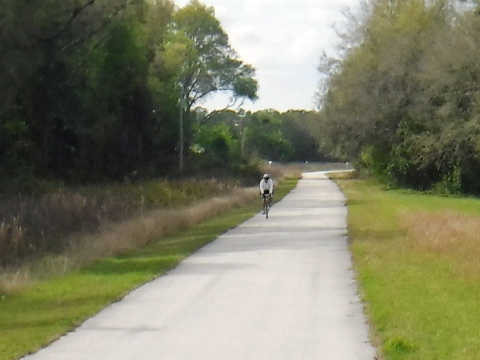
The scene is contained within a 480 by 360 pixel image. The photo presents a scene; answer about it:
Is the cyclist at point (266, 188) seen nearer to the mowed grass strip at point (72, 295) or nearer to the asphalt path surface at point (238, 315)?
the mowed grass strip at point (72, 295)

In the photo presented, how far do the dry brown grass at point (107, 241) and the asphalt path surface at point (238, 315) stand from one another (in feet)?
7.64

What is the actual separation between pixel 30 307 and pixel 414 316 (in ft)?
19.0

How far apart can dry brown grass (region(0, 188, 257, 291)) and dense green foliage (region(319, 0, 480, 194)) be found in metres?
16.1

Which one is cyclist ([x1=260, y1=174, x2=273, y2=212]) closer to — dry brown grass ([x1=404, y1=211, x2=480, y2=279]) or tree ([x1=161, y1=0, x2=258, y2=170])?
dry brown grass ([x1=404, y1=211, x2=480, y2=279])

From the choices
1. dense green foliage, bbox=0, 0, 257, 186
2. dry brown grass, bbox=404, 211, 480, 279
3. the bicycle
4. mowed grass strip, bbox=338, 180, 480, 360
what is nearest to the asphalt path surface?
mowed grass strip, bbox=338, 180, 480, 360

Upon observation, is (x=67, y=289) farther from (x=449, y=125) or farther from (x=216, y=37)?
(x=216, y=37)

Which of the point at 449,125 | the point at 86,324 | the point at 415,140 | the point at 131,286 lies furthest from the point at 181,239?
the point at 415,140

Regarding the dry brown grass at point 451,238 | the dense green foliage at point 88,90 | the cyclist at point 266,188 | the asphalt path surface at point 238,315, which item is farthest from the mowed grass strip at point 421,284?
the dense green foliage at point 88,90

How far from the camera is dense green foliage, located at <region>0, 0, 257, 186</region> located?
3991cm

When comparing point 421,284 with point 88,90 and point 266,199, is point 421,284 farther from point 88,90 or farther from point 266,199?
point 88,90

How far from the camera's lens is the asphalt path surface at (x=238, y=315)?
1138 cm

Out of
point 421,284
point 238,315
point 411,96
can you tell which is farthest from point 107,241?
point 411,96

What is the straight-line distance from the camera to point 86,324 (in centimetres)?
1341

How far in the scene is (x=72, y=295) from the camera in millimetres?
16484
